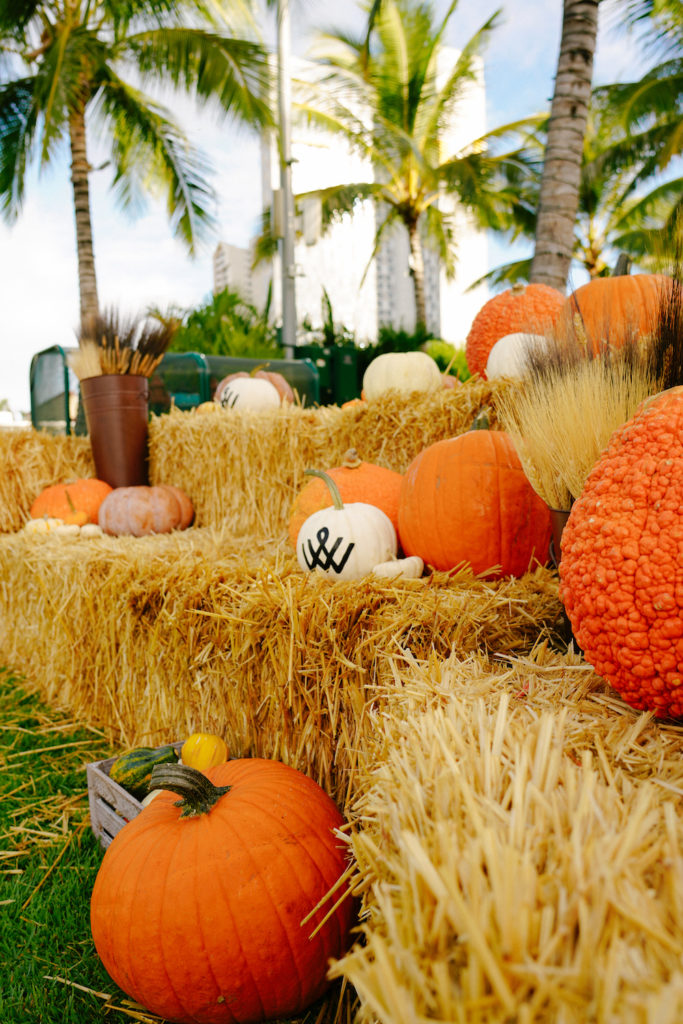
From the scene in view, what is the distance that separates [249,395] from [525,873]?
3886 mm

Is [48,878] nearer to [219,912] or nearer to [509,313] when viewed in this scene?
[219,912]

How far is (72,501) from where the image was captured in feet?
12.1

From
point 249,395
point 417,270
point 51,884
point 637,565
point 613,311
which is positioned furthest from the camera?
point 417,270

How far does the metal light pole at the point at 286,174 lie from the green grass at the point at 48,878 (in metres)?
7.23

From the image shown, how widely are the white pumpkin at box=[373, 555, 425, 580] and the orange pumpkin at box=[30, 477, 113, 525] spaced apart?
2.33 m

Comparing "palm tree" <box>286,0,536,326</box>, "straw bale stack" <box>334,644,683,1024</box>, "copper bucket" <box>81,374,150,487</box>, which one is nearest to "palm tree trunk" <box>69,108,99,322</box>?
"palm tree" <box>286,0,536,326</box>

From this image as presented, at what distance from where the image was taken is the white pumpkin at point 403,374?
2.88m

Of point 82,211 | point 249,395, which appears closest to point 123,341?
point 249,395

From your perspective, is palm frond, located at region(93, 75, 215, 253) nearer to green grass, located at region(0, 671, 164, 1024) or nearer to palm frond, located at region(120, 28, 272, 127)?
palm frond, located at region(120, 28, 272, 127)

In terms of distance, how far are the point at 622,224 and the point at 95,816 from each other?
61.2ft

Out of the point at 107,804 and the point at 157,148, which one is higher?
the point at 157,148

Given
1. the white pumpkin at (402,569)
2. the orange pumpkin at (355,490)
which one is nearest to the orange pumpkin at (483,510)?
the white pumpkin at (402,569)

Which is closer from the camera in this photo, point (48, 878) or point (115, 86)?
point (48, 878)

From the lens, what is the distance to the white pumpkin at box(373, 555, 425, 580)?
1.77 metres
